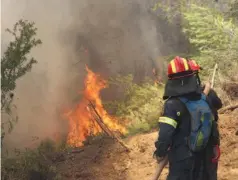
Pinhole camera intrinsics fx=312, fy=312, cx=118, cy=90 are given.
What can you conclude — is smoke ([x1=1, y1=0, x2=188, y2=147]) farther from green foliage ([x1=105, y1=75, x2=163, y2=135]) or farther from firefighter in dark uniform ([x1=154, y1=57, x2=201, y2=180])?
firefighter in dark uniform ([x1=154, y1=57, x2=201, y2=180])

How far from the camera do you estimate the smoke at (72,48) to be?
12242 mm

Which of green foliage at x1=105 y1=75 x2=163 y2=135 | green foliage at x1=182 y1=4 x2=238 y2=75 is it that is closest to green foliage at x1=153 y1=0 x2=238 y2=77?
green foliage at x1=182 y1=4 x2=238 y2=75

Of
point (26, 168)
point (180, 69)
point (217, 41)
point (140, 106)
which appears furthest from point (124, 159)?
point (217, 41)

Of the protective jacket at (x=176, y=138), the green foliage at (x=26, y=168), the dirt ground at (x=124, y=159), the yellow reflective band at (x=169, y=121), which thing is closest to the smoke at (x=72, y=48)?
the dirt ground at (x=124, y=159)

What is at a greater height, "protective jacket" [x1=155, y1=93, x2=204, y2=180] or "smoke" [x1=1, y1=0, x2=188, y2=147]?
"smoke" [x1=1, y1=0, x2=188, y2=147]

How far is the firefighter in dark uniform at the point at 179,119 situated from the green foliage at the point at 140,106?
211 inches

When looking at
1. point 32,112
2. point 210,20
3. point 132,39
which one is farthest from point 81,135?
point 132,39

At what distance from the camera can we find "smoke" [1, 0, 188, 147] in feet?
40.2

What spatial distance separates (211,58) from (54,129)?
6782 millimetres

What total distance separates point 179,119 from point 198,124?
20 centimetres

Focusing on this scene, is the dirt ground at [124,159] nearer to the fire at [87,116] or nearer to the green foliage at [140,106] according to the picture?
the green foliage at [140,106]

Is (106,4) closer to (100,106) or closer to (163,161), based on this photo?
(100,106)

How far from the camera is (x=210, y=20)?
9.65 m

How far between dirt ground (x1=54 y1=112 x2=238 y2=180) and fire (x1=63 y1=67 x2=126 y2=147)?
214cm
